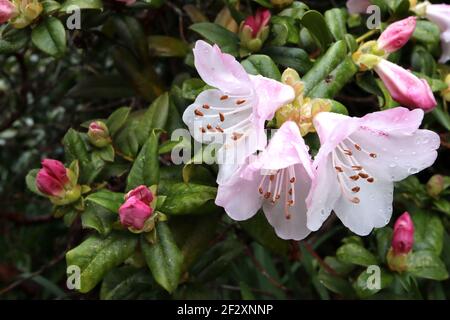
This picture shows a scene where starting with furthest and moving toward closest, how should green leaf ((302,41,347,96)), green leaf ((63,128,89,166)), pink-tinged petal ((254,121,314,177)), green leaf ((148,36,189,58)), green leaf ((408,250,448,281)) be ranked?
1. green leaf ((148,36,189,58))
2. green leaf ((408,250,448,281))
3. green leaf ((63,128,89,166))
4. green leaf ((302,41,347,96))
5. pink-tinged petal ((254,121,314,177))

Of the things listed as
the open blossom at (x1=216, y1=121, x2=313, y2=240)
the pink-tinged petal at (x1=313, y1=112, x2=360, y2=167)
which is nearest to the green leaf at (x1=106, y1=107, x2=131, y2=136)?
the open blossom at (x1=216, y1=121, x2=313, y2=240)

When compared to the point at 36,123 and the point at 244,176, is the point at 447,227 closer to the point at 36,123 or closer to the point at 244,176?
the point at 244,176

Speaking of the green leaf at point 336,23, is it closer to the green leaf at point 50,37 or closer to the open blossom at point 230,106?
the open blossom at point 230,106

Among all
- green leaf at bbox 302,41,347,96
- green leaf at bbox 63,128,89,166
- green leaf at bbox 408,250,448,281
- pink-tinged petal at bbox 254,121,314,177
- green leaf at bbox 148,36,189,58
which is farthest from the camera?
green leaf at bbox 148,36,189,58

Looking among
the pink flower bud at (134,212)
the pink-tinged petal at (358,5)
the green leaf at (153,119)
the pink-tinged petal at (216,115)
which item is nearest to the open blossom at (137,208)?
the pink flower bud at (134,212)

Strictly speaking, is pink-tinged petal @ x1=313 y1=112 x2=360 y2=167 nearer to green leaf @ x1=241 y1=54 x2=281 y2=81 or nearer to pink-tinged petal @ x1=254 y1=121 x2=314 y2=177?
pink-tinged petal @ x1=254 y1=121 x2=314 y2=177

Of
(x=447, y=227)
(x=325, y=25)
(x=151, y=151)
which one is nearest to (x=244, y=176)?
(x=151, y=151)
